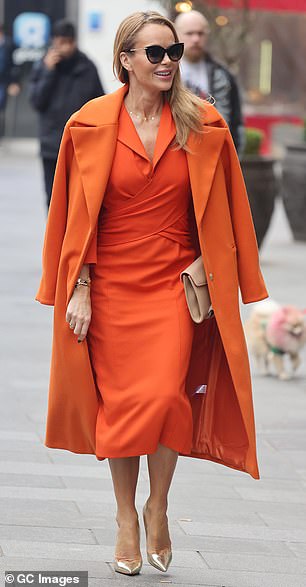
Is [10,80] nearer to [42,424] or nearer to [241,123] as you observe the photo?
[241,123]

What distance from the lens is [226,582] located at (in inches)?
171

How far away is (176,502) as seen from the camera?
5277mm

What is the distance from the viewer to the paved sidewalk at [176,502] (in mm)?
4457

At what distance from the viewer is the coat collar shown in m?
4.25

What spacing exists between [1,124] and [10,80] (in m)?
1.40

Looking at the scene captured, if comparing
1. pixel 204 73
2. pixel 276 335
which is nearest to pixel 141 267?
pixel 276 335

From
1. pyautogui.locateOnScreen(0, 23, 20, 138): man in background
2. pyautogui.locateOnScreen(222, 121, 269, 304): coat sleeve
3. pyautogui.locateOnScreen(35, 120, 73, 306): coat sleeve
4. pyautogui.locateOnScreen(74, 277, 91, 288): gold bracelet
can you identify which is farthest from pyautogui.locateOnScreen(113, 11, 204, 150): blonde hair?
pyautogui.locateOnScreen(0, 23, 20, 138): man in background

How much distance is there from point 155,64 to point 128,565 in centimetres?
154

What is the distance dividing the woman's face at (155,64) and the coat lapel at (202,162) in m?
0.19

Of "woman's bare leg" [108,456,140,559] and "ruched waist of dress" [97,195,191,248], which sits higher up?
"ruched waist of dress" [97,195,191,248]

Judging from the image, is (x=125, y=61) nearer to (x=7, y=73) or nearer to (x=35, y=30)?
(x=7, y=73)

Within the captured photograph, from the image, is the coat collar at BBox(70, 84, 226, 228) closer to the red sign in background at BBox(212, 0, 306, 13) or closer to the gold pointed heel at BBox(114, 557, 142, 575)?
the gold pointed heel at BBox(114, 557, 142, 575)

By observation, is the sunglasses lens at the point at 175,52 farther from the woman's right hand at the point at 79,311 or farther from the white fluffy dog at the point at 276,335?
the white fluffy dog at the point at 276,335

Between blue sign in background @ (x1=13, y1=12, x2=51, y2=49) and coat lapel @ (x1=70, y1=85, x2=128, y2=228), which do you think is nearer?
coat lapel @ (x1=70, y1=85, x2=128, y2=228)
